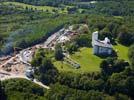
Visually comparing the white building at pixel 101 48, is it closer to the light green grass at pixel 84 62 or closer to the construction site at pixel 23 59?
the light green grass at pixel 84 62

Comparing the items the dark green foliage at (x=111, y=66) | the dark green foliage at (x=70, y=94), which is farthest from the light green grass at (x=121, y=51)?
the dark green foliage at (x=70, y=94)

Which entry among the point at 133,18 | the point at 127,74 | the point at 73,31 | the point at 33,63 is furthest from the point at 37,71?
the point at 133,18

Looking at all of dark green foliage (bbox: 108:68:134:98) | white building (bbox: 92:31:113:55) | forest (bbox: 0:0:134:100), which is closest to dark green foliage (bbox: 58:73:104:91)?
forest (bbox: 0:0:134:100)

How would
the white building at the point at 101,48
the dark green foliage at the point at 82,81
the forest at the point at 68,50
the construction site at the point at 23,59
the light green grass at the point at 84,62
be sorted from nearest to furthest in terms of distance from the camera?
the forest at the point at 68,50
the dark green foliage at the point at 82,81
the light green grass at the point at 84,62
the construction site at the point at 23,59
the white building at the point at 101,48

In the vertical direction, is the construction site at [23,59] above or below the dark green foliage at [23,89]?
above

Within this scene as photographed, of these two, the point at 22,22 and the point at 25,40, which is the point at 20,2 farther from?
the point at 25,40

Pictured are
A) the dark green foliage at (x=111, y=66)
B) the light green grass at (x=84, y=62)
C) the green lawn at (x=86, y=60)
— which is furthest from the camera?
the green lawn at (x=86, y=60)

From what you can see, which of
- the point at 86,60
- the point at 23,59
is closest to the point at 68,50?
the point at 86,60

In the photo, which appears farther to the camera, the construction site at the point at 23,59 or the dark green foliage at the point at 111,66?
the construction site at the point at 23,59

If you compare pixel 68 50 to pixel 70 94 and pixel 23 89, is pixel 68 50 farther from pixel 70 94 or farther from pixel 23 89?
pixel 23 89
